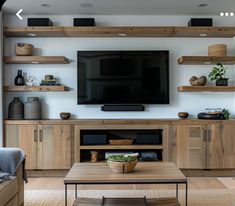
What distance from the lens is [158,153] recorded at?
5.23 metres

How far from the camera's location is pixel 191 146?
493 centimetres

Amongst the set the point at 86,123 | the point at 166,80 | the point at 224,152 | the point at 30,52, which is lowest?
the point at 224,152

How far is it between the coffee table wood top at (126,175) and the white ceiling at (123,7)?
240 centimetres

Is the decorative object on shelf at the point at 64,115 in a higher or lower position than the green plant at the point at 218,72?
lower

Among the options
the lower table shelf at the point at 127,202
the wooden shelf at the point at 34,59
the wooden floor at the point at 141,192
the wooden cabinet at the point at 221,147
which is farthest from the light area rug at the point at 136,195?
the wooden shelf at the point at 34,59

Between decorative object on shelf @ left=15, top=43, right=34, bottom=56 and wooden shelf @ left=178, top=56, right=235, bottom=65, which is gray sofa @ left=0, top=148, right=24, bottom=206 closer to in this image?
decorative object on shelf @ left=15, top=43, right=34, bottom=56

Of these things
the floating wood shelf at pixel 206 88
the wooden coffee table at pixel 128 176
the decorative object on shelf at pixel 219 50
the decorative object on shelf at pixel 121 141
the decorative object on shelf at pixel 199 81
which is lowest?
the wooden coffee table at pixel 128 176

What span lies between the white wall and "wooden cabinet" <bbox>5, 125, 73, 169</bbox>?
495mm

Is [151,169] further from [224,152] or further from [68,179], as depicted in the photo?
[224,152]

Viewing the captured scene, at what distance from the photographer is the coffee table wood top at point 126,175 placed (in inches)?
114

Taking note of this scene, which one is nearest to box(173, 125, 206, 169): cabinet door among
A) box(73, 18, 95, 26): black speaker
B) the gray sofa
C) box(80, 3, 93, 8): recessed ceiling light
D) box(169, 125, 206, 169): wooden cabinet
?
box(169, 125, 206, 169): wooden cabinet

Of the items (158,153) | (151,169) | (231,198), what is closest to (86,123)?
(158,153)

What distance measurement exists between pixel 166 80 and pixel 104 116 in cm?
114

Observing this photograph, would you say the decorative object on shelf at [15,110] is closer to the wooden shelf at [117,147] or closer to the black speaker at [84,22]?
the wooden shelf at [117,147]
